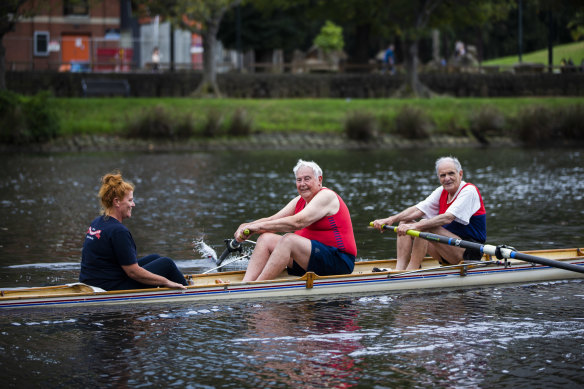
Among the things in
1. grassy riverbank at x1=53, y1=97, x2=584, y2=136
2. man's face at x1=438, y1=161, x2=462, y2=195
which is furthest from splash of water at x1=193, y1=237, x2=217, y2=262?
grassy riverbank at x1=53, y1=97, x2=584, y2=136

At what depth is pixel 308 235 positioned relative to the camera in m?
11.9

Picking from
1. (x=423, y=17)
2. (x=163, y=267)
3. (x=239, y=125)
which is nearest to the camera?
(x=163, y=267)

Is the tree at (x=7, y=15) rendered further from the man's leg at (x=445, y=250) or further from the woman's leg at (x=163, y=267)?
the man's leg at (x=445, y=250)

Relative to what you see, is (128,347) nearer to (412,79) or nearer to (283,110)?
(283,110)

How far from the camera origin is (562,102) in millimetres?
48312

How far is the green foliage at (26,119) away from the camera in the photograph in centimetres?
3941

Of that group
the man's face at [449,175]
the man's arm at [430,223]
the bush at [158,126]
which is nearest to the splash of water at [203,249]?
the man's arm at [430,223]

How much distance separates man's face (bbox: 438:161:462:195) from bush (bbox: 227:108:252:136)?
102 ft

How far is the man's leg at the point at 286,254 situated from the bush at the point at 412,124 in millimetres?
33285

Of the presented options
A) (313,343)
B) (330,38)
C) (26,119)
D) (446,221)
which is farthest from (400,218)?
(330,38)

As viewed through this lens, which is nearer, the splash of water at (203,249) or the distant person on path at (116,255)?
the distant person on path at (116,255)

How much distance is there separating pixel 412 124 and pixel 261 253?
33.3 m

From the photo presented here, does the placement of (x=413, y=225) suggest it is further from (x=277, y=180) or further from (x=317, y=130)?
(x=317, y=130)

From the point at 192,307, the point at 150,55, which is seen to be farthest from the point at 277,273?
the point at 150,55
